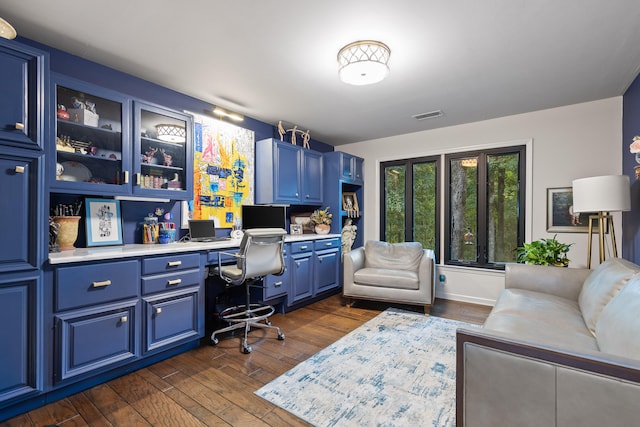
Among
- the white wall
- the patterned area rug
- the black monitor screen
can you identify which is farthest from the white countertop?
the white wall

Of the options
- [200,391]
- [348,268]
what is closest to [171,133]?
[200,391]

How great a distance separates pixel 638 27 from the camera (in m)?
1.96

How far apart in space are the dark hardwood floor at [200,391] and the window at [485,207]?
2296 mm

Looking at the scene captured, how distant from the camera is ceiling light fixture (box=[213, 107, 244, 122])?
131 inches

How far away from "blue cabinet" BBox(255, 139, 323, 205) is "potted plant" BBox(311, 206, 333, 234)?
0.21 m

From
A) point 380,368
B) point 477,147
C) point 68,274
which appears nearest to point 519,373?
point 380,368

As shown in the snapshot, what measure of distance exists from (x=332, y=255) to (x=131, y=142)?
2769mm

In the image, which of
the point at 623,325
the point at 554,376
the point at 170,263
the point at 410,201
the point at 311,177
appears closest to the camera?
the point at 554,376

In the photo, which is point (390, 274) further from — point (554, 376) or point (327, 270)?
point (554, 376)

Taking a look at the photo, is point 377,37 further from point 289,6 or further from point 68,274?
point 68,274

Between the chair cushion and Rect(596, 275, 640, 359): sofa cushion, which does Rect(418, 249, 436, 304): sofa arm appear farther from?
Rect(596, 275, 640, 359): sofa cushion

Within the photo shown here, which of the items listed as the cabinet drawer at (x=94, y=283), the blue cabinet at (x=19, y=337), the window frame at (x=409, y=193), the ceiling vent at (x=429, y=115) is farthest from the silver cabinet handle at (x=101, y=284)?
the window frame at (x=409, y=193)

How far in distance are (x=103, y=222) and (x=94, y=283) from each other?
28.8 inches

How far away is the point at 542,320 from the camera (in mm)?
1906
